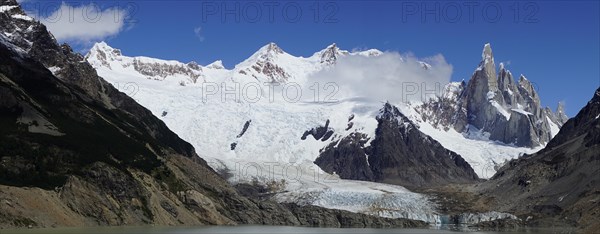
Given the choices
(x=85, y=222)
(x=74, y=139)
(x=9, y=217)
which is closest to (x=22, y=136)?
(x=74, y=139)

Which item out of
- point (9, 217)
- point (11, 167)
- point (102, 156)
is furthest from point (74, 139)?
point (9, 217)

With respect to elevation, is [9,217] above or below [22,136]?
below

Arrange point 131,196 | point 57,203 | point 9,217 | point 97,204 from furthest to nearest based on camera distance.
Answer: point 131,196
point 97,204
point 57,203
point 9,217

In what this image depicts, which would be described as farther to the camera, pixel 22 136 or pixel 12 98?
pixel 12 98

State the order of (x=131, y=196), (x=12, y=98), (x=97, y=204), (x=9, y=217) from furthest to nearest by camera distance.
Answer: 1. (x=12, y=98)
2. (x=131, y=196)
3. (x=97, y=204)
4. (x=9, y=217)

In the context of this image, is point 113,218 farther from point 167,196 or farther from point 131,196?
point 167,196

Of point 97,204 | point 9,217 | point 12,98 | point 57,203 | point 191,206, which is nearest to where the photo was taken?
point 9,217

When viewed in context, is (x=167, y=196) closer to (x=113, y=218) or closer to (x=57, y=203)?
(x=113, y=218)

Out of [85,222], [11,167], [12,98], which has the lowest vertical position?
[85,222]

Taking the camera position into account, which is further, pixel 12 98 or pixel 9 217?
pixel 12 98
